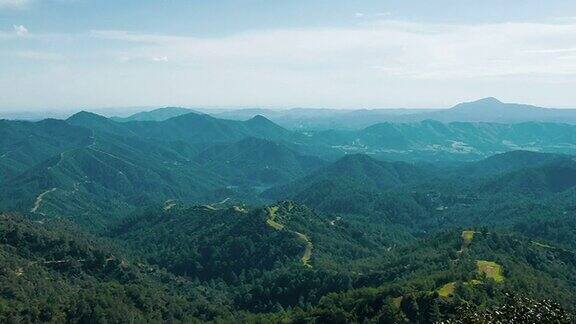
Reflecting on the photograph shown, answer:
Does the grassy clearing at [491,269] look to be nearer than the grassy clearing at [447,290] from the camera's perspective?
No

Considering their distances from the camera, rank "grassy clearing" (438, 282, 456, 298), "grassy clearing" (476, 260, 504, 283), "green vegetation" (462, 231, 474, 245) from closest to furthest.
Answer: "grassy clearing" (438, 282, 456, 298), "grassy clearing" (476, 260, 504, 283), "green vegetation" (462, 231, 474, 245)

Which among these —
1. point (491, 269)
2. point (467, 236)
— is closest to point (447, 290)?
point (491, 269)

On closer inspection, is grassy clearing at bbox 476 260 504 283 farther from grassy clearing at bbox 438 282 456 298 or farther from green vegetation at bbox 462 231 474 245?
green vegetation at bbox 462 231 474 245

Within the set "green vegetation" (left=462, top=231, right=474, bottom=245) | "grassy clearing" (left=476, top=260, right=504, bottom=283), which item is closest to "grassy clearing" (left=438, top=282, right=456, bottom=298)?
"grassy clearing" (left=476, top=260, right=504, bottom=283)

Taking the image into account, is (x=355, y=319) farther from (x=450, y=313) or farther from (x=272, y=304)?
(x=272, y=304)

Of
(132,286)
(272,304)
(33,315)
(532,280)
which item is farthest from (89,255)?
(532,280)

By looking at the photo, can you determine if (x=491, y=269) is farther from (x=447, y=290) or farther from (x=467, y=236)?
(x=467, y=236)

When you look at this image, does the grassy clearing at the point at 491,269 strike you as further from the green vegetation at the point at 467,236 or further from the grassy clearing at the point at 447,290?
the green vegetation at the point at 467,236

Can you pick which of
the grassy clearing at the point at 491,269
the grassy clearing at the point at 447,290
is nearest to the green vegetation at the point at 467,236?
the grassy clearing at the point at 491,269
